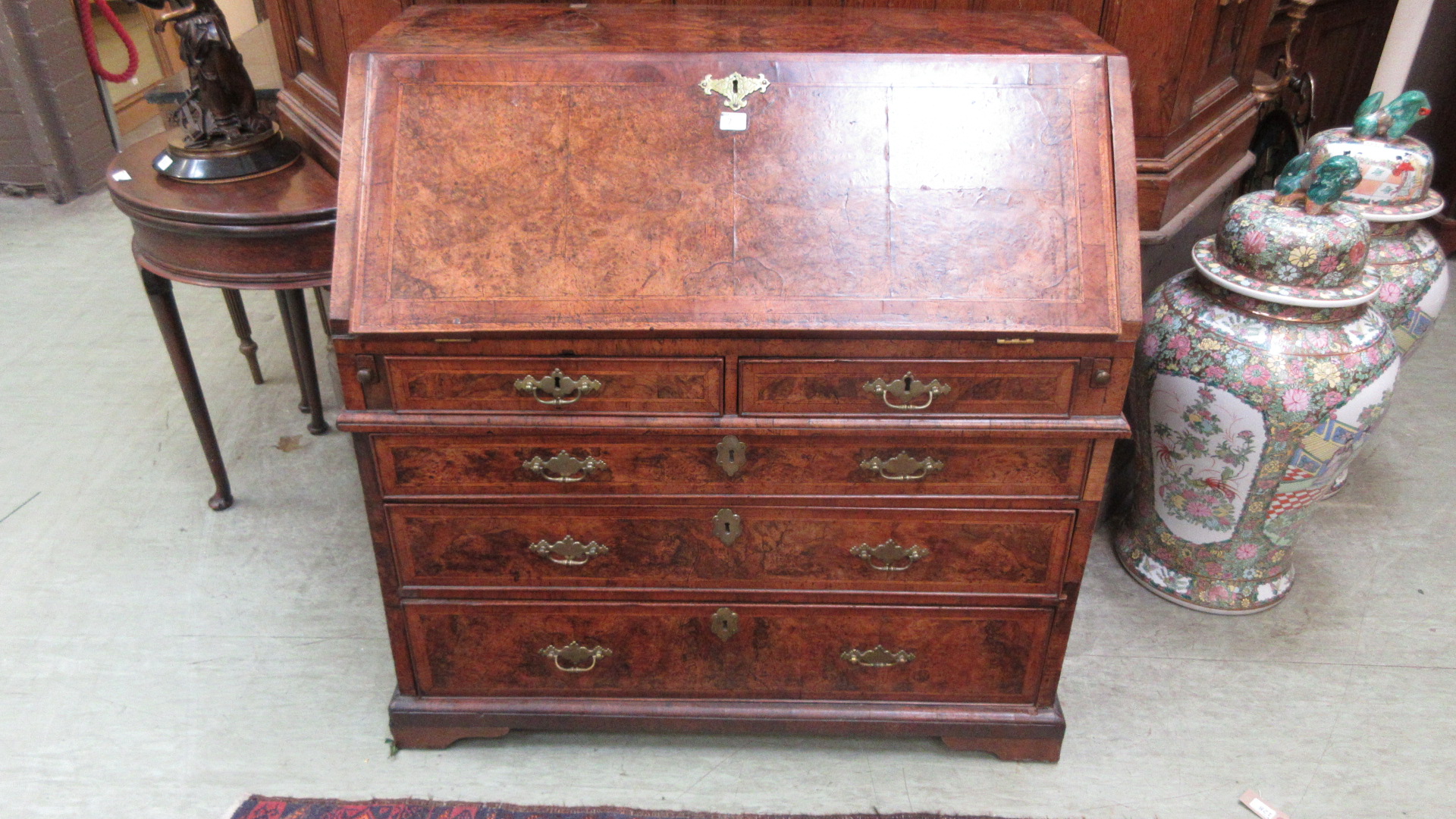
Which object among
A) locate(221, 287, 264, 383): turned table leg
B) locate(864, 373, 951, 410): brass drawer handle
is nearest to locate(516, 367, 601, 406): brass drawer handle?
locate(864, 373, 951, 410): brass drawer handle

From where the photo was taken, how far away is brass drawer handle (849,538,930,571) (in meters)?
1.90

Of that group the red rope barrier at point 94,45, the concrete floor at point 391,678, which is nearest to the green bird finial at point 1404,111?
the concrete floor at point 391,678

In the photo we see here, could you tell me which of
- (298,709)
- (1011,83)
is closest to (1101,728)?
(1011,83)

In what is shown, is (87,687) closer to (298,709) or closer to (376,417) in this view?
(298,709)

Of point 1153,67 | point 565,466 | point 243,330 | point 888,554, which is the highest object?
point 1153,67

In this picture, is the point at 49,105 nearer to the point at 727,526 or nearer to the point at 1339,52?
the point at 727,526

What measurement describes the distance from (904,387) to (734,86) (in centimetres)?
60

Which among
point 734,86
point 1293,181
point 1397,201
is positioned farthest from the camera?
point 1397,201

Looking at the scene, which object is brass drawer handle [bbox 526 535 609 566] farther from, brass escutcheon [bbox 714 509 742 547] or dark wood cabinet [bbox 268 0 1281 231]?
dark wood cabinet [bbox 268 0 1281 231]

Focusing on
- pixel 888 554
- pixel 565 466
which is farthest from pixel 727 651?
pixel 565 466

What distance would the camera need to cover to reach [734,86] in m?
1.77

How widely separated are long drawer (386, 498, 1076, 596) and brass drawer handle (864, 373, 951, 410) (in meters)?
0.25

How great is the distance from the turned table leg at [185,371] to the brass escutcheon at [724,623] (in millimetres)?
1513

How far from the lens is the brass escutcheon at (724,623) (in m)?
1.99
